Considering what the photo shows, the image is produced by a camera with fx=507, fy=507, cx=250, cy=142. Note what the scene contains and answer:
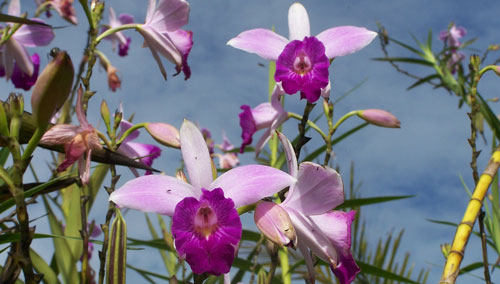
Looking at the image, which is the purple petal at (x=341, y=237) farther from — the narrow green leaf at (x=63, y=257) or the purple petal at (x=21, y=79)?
the purple petal at (x=21, y=79)

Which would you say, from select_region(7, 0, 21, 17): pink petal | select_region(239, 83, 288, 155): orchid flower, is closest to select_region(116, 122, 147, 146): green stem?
select_region(239, 83, 288, 155): orchid flower

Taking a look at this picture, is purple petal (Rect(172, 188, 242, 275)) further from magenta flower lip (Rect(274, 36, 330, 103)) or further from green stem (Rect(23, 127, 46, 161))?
magenta flower lip (Rect(274, 36, 330, 103))

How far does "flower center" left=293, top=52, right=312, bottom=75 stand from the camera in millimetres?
818

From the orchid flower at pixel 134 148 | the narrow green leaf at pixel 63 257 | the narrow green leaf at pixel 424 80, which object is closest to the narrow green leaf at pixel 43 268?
the narrow green leaf at pixel 63 257

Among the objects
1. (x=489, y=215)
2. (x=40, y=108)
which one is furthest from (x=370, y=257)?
(x=40, y=108)

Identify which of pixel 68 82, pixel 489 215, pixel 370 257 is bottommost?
pixel 370 257

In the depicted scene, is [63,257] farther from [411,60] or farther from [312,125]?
[411,60]

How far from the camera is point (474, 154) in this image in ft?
3.39

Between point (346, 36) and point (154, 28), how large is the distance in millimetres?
358

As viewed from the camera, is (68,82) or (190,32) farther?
(190,32)

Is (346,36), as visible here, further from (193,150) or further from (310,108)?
(193,150)

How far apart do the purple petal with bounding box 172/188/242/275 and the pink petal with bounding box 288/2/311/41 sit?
0.50 m

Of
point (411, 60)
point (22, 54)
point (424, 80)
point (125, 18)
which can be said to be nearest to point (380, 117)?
point (22, 54)

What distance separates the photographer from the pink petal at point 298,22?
89 cm
